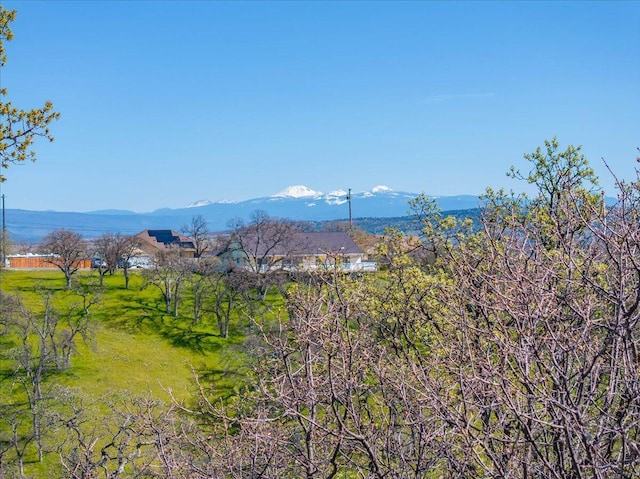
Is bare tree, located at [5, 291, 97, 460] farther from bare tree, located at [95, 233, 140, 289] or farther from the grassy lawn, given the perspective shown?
bare tree, located at [95, 233, 140, 289]

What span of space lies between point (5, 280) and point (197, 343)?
19.9 meters

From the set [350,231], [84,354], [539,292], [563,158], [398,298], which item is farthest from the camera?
[350,231]

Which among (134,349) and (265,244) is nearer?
(134,349)

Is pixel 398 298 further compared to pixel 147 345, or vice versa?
pixel 147 345

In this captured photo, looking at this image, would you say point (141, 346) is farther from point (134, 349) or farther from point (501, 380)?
point (501, 380)

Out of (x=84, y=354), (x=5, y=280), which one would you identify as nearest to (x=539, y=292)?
(x=84, y=354)

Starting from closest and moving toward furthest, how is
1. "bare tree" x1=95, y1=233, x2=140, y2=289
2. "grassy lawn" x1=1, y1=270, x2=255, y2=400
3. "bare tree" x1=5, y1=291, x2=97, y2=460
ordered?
"bare tree" x1=5, y1=291, x2=97, y2=460
"grassy lawn" x1=1, y1=270, x2=255, y2=400
"bare tree" x1=95, y1=233, x2=140, y2=289

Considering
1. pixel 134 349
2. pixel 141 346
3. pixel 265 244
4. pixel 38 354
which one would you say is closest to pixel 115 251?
pixel 141 346

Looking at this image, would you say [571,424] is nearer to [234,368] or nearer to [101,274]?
[234,368]

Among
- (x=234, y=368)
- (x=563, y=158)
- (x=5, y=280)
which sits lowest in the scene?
(x=234, y=368)

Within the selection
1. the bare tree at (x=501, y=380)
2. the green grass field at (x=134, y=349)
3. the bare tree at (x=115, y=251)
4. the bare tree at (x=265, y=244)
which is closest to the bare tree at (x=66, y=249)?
the bare tree at (x=115, y=251)

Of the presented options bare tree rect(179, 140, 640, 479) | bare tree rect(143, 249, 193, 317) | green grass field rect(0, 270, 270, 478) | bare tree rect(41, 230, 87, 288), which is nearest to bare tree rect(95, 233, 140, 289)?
bare tree rect(41, 230, 87, 288)

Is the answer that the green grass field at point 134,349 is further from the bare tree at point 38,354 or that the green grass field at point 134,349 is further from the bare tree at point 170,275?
the bare tree at point 170,275

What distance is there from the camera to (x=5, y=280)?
161 feet
